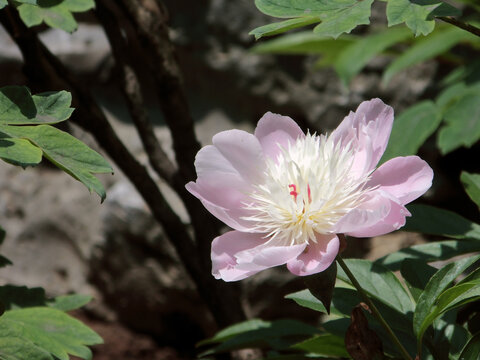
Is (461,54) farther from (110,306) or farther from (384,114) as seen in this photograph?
(384,114)

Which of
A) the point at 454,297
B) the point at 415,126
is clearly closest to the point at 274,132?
the point at 454,297

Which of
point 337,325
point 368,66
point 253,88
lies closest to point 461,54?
point 368,66

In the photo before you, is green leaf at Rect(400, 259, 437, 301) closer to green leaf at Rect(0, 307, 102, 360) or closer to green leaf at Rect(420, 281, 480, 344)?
green leaf at Rect(420, 281, 480, 344)

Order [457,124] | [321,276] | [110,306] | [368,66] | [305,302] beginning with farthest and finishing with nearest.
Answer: [368,66]
[110,306]
[457,124]
[305,302]
[321,276]

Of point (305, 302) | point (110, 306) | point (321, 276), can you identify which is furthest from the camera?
point (110, 306)

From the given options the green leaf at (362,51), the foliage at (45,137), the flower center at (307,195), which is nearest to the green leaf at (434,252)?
the flower center at (307,195)

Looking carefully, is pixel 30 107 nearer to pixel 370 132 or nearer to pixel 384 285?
pixel 370 132

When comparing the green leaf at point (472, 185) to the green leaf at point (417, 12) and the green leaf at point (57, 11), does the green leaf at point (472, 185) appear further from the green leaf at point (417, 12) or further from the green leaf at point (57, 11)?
the green leaf at point (57, 11)
